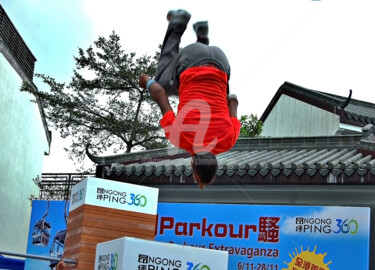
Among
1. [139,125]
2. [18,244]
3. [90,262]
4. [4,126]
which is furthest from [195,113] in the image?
[18,244]

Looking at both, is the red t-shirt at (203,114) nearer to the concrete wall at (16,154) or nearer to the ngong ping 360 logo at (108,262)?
the ngong ping 360 logo at (108,262)

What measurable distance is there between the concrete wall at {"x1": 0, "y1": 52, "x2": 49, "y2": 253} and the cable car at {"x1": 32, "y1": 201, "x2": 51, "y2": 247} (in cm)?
265

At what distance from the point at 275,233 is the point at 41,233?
4.18 m

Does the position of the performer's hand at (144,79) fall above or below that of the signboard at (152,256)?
above

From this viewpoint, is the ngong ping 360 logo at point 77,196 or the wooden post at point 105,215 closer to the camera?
the wooden post at point 105,215

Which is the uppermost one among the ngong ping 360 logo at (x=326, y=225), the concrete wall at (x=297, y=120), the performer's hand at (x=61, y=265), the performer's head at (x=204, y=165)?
the concrete wall at (x=297, y=120)

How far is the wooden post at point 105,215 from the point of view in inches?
274

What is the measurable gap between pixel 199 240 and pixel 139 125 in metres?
3.92

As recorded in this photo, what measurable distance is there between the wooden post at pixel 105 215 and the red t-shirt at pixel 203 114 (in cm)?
301

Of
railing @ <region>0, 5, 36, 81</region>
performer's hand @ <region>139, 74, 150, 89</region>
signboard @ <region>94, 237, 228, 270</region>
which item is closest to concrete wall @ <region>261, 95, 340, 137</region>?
railing @ <region>0, 5, 36, 81</region>

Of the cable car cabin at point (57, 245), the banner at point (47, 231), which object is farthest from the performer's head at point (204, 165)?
the cable car cabin at point (57, 245)

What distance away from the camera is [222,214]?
32.4 ft

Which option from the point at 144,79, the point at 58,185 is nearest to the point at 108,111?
the point at 58,185

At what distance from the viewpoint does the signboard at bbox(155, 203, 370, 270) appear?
29.3 feet
